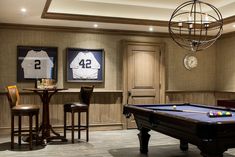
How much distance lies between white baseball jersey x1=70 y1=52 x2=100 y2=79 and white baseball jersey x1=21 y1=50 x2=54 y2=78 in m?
0.54

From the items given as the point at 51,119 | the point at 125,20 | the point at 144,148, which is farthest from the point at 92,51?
the point at 144,148

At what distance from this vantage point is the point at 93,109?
23.9 ft

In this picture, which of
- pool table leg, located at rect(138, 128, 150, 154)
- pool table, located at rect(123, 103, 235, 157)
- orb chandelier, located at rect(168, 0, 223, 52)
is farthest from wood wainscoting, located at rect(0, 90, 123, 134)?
pool table, located at rect(123, 103, 235, 157)

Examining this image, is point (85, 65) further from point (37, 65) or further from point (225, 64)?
point (225, 64)

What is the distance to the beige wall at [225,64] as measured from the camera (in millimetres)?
7718

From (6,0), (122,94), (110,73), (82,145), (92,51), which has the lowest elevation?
(82,145)

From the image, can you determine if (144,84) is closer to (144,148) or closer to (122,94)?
(122,94)

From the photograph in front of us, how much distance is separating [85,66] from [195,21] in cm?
298

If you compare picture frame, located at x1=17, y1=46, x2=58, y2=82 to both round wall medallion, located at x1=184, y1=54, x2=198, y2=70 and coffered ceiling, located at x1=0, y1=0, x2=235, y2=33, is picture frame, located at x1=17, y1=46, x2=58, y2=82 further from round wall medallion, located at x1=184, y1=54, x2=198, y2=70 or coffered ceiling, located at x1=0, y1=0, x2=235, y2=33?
round wall medallion, located at x1=184, y1=54, x2=198, y2=70

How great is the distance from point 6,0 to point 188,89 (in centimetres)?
505

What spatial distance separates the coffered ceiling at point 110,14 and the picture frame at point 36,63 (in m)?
0.60

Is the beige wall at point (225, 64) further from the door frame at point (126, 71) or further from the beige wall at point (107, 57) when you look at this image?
the door frame at point (126, 71)

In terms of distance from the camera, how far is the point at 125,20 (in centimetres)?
662

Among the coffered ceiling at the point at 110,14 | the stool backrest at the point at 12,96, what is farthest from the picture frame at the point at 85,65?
the stool backrest at the point at 12,96
